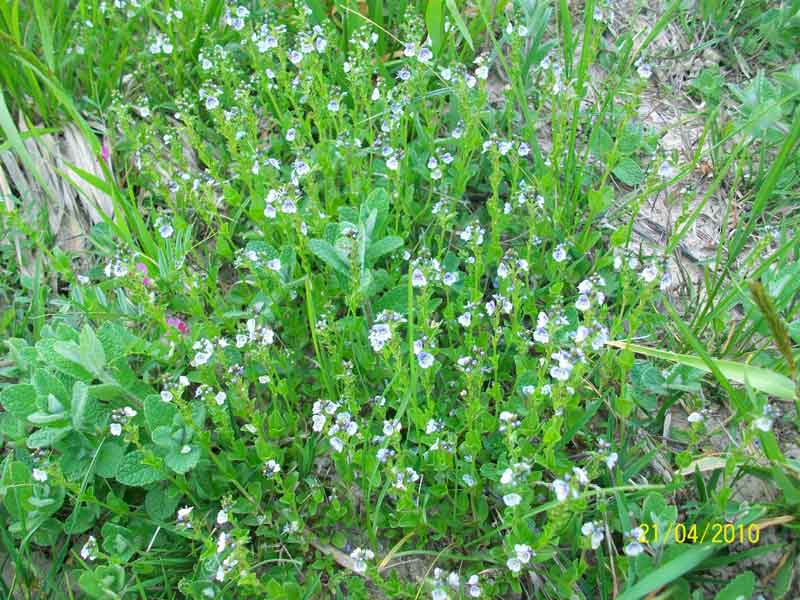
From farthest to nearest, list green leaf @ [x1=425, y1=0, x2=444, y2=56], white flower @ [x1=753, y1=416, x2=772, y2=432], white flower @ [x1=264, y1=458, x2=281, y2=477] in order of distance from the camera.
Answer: green leaf @ [x1=425, y1=0, x2=444, y2=56] < white flower @ [x1=264, y1=458, x2=281, y2=477] < white flower @ [x1=753, y1=416, x2=772, y2=432]

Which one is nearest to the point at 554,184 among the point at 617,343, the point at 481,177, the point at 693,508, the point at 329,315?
the point at 481,177

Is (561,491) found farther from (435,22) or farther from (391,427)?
(435,22)

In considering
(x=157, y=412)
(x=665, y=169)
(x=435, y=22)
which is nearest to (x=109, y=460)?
(x=157, y=412)

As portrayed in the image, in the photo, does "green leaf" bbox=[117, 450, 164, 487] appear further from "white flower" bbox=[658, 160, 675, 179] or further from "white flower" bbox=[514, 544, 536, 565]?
"white flower" bbox=[658, 160, 675, 179]

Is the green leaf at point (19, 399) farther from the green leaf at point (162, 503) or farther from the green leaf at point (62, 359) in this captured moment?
the green leaf at point (162, 503)
